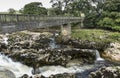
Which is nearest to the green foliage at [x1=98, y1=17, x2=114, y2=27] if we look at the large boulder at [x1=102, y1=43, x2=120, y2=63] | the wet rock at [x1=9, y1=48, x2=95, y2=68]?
the large boulder at [x1=102, y1=43, x2=120, y2=63]

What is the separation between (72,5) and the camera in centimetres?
8731

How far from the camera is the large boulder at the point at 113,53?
42678 millimetres

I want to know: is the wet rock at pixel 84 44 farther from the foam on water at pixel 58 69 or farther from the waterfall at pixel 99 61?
the foam on water at pixel 58 69

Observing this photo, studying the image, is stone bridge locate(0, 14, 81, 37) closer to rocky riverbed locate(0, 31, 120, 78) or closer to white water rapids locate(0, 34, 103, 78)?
rocky riverbed locate(0, 31, 120, 78)

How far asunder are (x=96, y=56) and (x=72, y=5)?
45909 mm

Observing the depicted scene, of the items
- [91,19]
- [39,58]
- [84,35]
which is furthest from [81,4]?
[39,58]

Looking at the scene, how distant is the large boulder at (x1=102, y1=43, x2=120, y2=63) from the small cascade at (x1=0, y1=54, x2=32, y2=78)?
15991mm

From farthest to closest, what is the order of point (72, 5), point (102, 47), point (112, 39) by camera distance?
point (72, 5) → point (112, 39) → point (102, 47)

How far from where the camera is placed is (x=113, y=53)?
44.2 metres

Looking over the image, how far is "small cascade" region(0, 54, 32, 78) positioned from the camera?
1321 inches

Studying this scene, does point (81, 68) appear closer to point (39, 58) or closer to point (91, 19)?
point (39, 58)

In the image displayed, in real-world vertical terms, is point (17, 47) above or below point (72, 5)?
below

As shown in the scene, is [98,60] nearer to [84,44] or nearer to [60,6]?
[84,44]

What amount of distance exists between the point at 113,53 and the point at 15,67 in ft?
61.4
